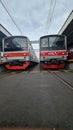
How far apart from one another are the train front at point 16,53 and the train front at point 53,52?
1.53m

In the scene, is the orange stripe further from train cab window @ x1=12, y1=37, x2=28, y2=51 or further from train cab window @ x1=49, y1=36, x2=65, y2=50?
train cab window @ x1=49, y1=36, x2=65, y2=50

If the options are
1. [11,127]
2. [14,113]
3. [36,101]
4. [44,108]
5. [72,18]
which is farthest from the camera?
[72,18]

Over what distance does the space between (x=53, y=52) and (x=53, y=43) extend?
0.92 m

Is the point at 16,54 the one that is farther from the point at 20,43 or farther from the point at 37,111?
the point at 37,111

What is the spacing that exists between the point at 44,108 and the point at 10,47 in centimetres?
1650

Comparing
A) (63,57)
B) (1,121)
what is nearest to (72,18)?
(63,57)

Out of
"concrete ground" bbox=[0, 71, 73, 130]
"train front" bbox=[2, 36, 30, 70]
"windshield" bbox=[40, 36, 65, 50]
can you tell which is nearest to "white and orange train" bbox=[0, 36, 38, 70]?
"train front" bbox=[2, 36, 30, 70]

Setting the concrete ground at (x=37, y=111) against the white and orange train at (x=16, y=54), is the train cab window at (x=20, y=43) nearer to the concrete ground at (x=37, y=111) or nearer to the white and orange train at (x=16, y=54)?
the white and orange train at (x=16, y=54)

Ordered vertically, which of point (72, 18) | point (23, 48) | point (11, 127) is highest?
point (72, 18)

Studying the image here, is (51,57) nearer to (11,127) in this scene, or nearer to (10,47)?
(10,47)

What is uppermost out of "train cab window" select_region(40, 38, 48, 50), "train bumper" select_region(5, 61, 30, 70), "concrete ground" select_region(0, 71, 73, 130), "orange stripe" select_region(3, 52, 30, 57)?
"train cab window" select_region(40, 38, 48, 50)

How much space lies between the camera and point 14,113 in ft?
13.7

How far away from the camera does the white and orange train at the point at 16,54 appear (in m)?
20.0

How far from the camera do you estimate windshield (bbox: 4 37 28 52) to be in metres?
20.4
